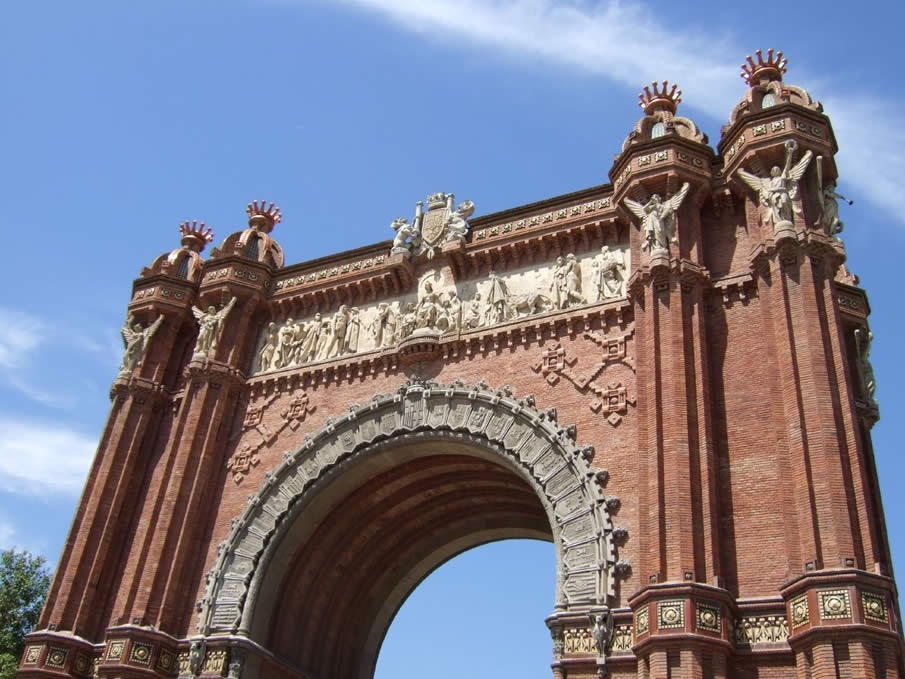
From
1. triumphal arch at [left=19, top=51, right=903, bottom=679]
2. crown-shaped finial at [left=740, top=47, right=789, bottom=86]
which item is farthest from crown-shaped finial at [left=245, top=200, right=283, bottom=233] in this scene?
crown-shaped finial at [left=740, top=47, right=789, bottom=86]

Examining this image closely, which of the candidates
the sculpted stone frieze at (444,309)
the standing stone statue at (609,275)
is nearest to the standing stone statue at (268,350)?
the sculpted stone frieze at (444,309)

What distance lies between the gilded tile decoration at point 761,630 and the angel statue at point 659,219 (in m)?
6.07

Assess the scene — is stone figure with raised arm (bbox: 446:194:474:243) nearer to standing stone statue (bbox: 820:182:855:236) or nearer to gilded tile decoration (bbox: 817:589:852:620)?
standing stone statue (bbox: 820:182:855:236)

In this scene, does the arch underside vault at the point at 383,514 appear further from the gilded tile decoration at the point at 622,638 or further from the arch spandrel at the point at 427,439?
the gilded tile decoration at the point at 622,638

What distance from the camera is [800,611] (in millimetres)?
11773

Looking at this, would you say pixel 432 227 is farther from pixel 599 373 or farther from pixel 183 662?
pixel 183 662

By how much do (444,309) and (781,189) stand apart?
256 inches

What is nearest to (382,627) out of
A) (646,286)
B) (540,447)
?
(540,447)

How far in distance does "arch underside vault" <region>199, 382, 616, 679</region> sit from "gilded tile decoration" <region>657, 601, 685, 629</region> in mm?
1836

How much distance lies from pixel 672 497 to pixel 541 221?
688cm

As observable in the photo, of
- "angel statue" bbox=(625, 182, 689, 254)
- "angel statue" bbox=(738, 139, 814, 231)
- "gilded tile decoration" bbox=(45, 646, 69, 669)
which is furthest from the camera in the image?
"gilded tile decoration" bbox=(45, 646, 69, 669)

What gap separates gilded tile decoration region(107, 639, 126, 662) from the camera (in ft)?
53.3

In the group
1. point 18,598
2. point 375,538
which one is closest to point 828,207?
point 375,538

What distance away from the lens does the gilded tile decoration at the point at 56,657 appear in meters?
16.9
